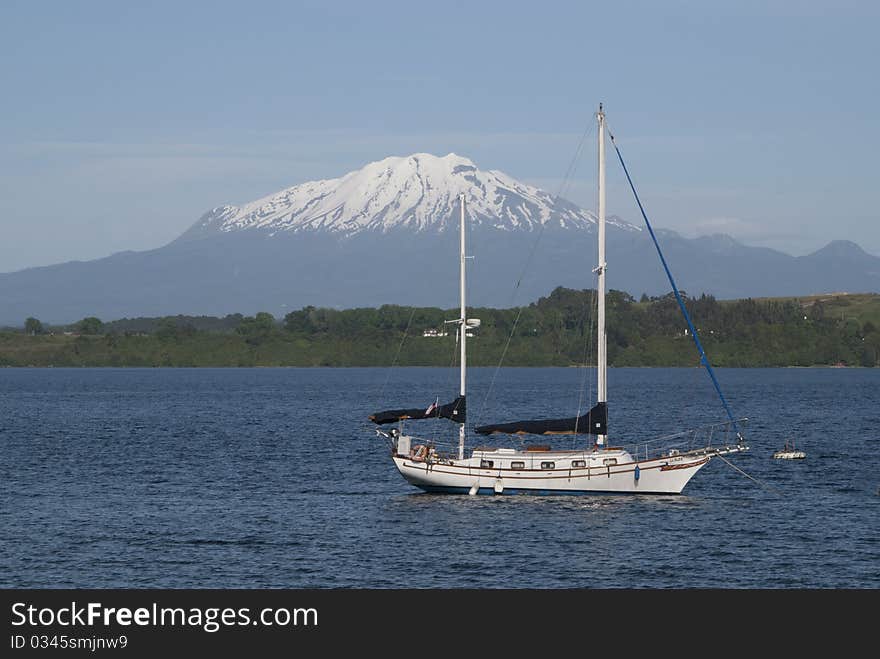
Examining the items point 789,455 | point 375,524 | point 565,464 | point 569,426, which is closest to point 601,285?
point 569,426

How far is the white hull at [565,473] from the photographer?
62.8m

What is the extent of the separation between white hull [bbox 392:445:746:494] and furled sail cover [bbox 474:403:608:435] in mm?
1085

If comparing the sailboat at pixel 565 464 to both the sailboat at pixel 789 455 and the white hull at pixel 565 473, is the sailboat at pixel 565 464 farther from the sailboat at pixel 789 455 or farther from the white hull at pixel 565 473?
the sailboat at pixel 789 455

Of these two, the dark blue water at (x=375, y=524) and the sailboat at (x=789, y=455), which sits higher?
the sailboat at (x=789, y=455)

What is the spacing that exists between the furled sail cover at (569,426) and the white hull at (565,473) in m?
1.09

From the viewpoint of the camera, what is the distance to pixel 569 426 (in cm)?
6431

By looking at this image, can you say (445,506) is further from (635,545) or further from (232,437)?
(232,437)

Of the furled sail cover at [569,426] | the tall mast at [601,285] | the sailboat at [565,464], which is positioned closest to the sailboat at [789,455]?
the sailboat at [565,464]

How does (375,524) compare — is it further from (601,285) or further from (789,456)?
(789,456)

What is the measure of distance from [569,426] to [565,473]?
2.71 m

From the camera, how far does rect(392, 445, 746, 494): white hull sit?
62.8 meters

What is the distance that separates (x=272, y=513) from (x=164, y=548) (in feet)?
34.2

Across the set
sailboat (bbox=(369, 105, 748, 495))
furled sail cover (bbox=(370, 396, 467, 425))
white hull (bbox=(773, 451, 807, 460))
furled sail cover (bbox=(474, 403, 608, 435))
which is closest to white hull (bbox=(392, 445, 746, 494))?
sailboat (bbox=(369, 105, 748, 495))

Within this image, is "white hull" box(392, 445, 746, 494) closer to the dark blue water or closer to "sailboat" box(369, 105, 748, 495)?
"sailboat" box(369, 105, 748, 495)
